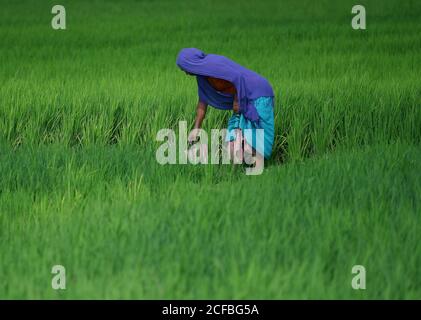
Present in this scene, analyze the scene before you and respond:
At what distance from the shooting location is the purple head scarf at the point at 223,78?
187 inches

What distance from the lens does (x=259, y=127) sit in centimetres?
500

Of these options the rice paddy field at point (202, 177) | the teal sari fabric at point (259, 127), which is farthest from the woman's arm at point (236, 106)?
the rice paddy field at point (202, 177)

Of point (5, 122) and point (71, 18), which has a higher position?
point (71, 18)

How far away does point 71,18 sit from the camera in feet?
34.8

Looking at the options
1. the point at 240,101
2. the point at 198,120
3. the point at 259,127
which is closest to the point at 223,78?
the point at 240,101

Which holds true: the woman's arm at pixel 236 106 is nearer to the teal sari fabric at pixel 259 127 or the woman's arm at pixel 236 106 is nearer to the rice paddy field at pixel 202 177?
the teal sari fabric at pixel 259 127

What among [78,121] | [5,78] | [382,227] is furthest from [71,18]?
[382,227]

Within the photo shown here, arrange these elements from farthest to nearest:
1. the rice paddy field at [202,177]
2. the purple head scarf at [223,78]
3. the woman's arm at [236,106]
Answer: the woman's arm at [236,106] < the purple head scarf at [223,78] < the rice paddy field at [202,177]

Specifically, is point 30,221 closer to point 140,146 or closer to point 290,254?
point 290,254

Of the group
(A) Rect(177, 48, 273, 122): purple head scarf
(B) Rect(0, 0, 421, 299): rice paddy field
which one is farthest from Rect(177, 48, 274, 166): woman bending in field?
(B) Rect(0, 0, 421, 299): rice paddy field

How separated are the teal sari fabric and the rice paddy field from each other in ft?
0.57
